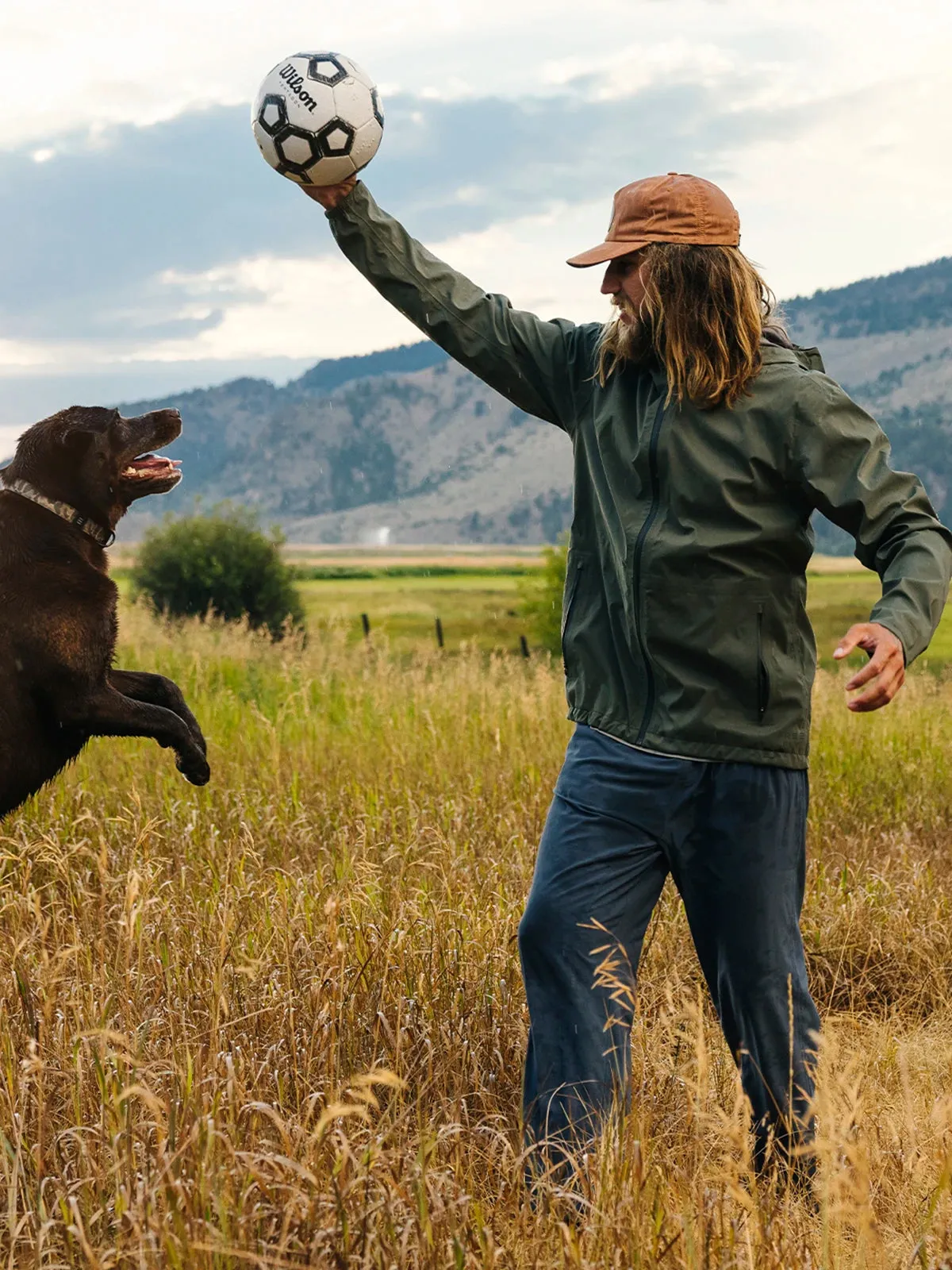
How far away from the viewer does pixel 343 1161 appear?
7.39ft

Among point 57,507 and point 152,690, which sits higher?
point 57,507

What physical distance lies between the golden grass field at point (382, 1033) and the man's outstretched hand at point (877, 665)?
69 centimetres

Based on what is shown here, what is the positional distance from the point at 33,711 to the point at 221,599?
66.7 feet

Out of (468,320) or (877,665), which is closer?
(877,665)

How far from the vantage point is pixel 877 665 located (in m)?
2.55

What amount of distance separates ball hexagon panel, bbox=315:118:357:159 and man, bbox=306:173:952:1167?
1005 mm

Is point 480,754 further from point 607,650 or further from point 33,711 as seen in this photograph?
point 607,650

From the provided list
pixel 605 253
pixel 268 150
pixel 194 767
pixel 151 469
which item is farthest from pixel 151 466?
pixel 605 253

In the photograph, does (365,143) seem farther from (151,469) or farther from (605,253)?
(151,469)

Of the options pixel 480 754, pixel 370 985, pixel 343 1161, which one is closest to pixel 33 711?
pixel 370 985

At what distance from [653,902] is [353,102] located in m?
2.45

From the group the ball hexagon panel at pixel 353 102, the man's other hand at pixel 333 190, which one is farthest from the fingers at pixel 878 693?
the ball hexagon panel at pixel 353 102

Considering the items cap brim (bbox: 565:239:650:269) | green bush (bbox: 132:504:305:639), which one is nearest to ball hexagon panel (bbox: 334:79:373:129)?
cap brim (bbox: 565:239:650:269)

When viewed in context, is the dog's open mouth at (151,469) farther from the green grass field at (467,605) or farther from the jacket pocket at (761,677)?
the green grass field at (467,605)
